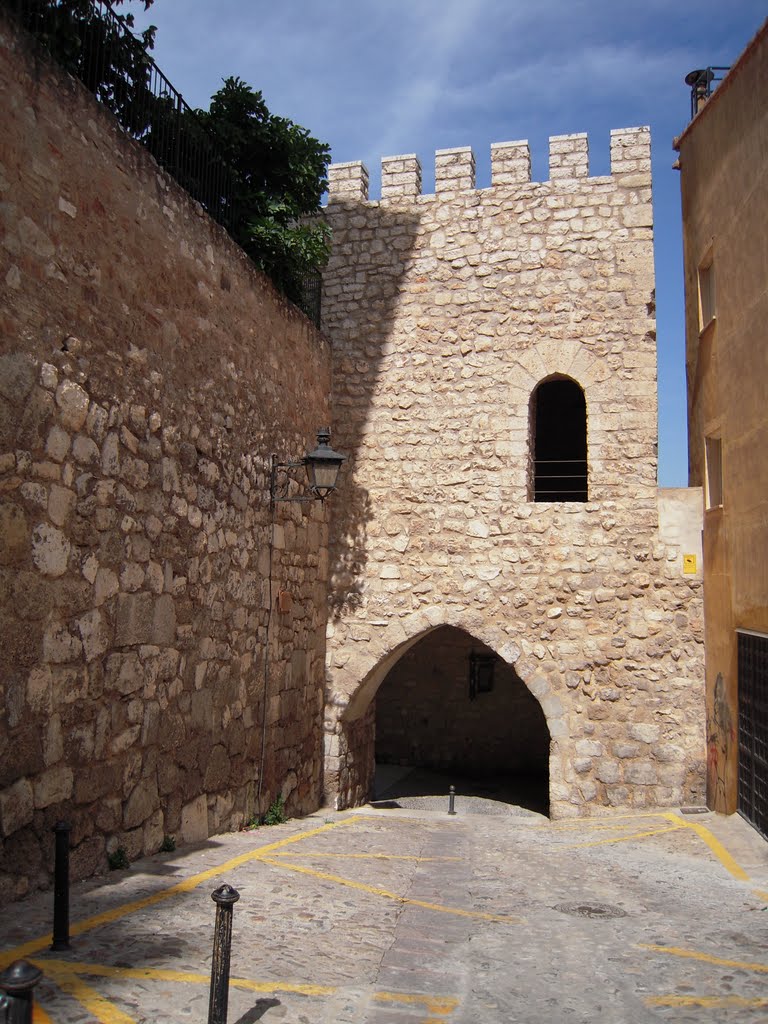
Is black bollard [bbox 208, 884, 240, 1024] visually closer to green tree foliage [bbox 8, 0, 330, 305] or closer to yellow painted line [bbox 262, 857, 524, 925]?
yellow painted line [bbox 262, 857, 524, 925]

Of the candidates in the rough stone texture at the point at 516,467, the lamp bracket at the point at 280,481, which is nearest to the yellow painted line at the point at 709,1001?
the lamp bracket at the point at 280,481

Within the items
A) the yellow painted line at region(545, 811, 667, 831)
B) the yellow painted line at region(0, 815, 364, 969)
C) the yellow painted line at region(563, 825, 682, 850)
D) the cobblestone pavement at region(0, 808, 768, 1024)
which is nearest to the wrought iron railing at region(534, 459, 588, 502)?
the yellow painted line at region(545, 811, 667, 831)

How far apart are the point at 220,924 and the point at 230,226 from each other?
6108 millimetres

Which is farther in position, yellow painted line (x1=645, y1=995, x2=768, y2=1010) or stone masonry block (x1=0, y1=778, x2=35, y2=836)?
stone masonry block (x1=0, y1=778, x2=35, y2=836)

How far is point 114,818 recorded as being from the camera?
5.06 m

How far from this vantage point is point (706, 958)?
390cm

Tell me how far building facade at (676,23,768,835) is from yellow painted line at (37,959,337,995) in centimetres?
433

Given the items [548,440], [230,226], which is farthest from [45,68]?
[548,440]

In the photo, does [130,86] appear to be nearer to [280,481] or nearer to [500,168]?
[280,481]

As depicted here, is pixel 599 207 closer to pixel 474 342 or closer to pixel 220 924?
pixel 474 342

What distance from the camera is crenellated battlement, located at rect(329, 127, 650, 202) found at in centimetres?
887

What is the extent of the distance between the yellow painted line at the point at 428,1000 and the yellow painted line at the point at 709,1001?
2.49ft

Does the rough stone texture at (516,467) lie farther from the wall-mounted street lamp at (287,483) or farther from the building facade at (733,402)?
the wall-mounted street lamp at (287,483)

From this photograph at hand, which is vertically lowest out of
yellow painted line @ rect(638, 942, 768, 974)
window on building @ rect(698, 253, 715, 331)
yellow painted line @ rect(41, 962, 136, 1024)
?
yellow painted line @ rect(638, 942, 768, 974)
